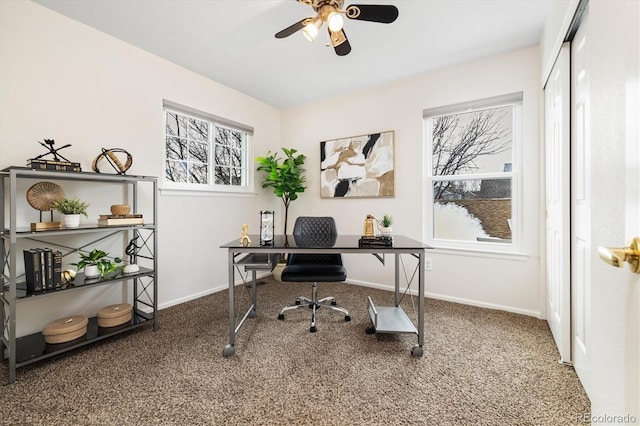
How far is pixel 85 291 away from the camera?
2.22 m

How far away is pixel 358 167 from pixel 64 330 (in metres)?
3.17

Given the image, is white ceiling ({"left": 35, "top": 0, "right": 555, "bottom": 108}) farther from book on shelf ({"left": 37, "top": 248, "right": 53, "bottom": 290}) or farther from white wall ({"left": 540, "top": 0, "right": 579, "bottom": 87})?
book on shelf ({"left": 37, "top": 248, "right": 53, "bottom": 290})

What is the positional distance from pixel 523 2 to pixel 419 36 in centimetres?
74

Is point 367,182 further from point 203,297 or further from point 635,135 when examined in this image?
point 635,135

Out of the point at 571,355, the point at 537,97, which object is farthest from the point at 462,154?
the point at 571,355

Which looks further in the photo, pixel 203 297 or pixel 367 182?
pixel 367 182

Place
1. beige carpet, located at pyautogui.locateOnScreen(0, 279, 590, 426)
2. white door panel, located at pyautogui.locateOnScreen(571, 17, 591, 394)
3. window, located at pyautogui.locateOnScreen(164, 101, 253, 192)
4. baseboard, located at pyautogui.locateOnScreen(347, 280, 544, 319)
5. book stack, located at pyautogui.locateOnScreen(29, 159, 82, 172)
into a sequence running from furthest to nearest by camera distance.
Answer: window, located at pyautogui.locateOnScreen(164, 101, 253, 192) → baseboard, located at pyautogui.locateOnScreen(347, 280, 544, 319) → book stack, located at pyautogui.locateOnScreen(29, 159, 82, 172) → white door panel, located at pyautogui.locateOnScreen(571, 17, 591, 394) → beige carpet, located at pyautogui.locateOnScreen(0, 279, 590, 426)

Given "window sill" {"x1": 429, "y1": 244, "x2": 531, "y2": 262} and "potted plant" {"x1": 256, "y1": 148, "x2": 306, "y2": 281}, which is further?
"potted plant" {"x1": 256, "y1": 148, "x2": 306, "y2": 281}

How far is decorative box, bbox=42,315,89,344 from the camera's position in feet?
5.94

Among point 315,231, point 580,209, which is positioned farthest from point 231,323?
point 580,209

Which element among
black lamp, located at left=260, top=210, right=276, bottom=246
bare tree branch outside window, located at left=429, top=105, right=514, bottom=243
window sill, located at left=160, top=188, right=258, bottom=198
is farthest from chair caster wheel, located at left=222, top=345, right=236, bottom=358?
bare tree branch outside window, located at left=429, top=105, right=514, bottom=243

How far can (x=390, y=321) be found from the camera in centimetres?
219

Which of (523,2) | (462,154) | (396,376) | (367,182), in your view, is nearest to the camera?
(396,376)

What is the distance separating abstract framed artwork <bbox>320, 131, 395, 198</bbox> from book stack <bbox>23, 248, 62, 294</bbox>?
277cm
